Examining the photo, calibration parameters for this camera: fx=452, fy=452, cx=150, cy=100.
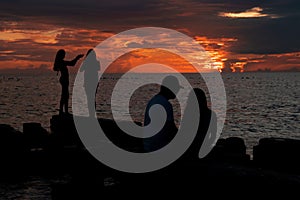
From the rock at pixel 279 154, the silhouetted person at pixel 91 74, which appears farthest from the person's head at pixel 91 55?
the rock at pixel 279 154

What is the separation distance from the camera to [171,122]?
28.0 ft

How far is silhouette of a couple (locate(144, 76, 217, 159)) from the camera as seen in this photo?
847 cm

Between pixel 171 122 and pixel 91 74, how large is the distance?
10.7 metres

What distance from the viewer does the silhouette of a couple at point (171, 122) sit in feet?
27.8

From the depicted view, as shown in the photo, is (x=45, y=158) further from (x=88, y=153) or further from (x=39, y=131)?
(x=39, y=131)

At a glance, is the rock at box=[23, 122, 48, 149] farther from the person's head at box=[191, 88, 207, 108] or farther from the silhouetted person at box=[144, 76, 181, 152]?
the person's head at box=[191, 88, 207, 108]

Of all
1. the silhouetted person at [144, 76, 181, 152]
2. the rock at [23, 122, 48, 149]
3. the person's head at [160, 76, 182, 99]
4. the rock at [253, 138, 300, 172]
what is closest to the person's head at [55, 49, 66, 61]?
the rock at [23, 122, 48, 149]

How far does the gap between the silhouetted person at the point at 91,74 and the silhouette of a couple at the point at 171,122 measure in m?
9.96

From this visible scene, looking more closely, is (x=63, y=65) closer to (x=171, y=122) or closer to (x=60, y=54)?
(x=60, y=54)

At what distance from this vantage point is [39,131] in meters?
17.7

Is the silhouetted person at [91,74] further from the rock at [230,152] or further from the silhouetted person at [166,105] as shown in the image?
the silhouetted person at [166,105]

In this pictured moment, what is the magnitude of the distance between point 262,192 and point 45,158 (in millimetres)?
7735

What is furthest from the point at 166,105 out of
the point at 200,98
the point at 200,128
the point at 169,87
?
the point at 200,128

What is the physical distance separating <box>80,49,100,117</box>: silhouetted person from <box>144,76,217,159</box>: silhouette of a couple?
32.7ft
